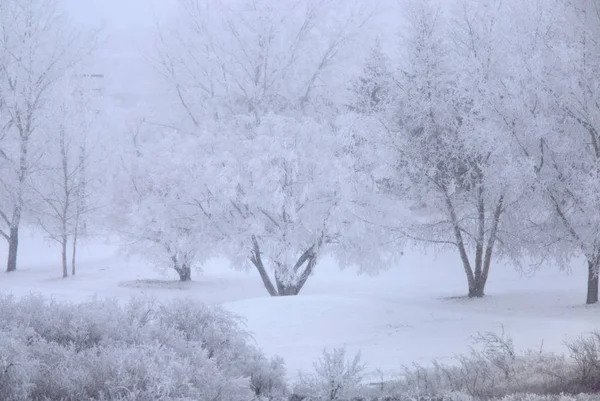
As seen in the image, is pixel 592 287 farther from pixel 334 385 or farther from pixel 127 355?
pixel 127 355

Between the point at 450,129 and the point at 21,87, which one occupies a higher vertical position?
the point at 21,87

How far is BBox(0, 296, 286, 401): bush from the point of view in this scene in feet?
14.6

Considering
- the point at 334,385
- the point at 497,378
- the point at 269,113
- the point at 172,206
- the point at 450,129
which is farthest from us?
the point at 172,206

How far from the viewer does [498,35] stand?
13203 millimetres

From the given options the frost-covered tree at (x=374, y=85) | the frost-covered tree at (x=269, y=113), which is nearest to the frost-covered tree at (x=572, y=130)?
the frost-covered tree at (x=374, y=85)

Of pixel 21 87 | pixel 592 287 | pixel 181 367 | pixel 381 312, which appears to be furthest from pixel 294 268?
pixel 181 367

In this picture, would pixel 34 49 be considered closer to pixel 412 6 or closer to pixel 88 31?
pixel 88 31

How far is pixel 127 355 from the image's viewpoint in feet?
15.3

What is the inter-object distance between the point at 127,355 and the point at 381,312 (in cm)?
799

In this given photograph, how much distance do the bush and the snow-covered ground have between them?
112 cm

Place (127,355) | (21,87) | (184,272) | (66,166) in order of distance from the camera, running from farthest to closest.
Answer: (184,272) → (21,87) → (66,166) → (127,355)

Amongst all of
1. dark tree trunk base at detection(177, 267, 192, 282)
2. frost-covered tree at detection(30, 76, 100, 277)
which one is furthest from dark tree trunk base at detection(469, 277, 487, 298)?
frost-covered tree at detection(30, 76, 100, 277)

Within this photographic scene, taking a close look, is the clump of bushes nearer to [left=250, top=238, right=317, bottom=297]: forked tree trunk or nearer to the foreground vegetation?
the foreground vegetation

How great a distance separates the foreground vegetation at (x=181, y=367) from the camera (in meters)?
4.52
